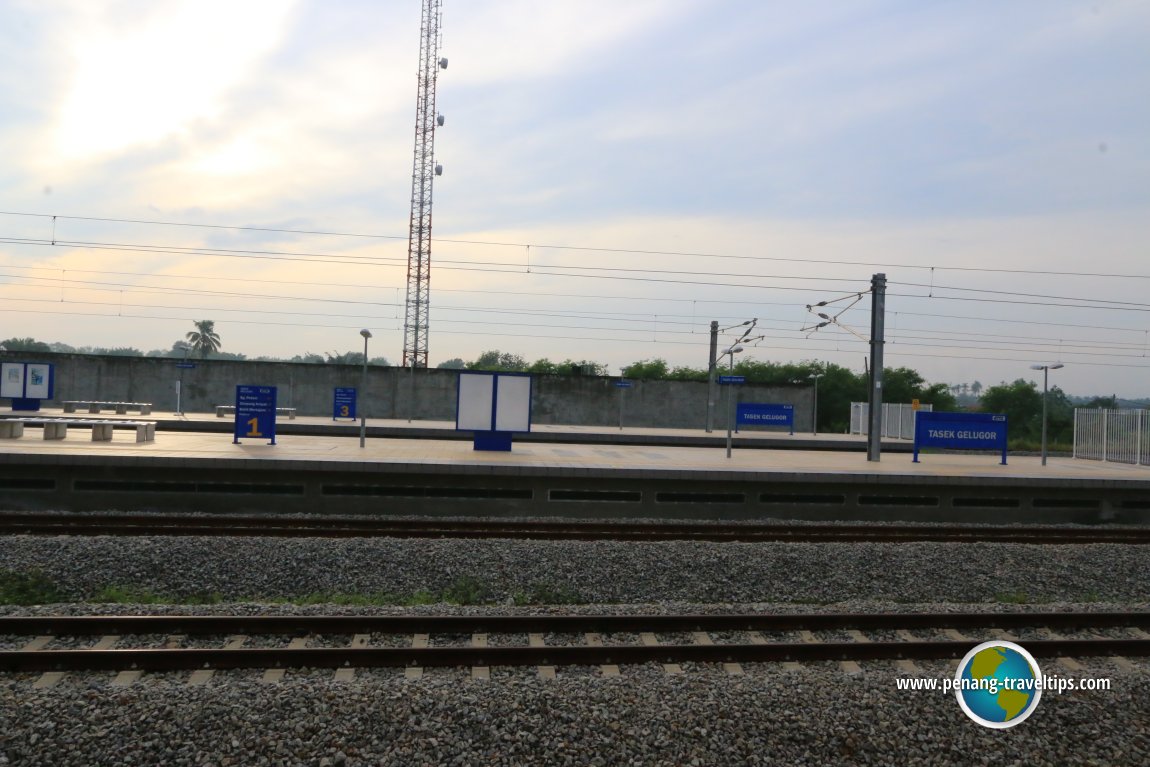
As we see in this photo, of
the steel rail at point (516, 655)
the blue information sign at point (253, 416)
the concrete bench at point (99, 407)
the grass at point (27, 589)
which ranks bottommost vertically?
the grass at point (27, 589)

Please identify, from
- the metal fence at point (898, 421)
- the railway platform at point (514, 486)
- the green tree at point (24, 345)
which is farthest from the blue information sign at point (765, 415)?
the green tree at point (24, 345)

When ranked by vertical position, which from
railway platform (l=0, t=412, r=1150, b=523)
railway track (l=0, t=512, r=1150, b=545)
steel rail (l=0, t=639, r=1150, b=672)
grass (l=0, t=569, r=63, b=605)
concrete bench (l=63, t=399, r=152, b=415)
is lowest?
grass (l=0, t=569, r=63, b=605)

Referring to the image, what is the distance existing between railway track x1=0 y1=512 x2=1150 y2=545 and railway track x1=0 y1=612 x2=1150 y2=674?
4784mm

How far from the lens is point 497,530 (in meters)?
14.3

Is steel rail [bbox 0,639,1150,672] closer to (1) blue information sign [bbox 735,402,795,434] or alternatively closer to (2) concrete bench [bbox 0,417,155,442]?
(2) concrete bench [bbox 0,417,155,442]

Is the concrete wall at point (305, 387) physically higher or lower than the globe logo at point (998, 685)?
higher

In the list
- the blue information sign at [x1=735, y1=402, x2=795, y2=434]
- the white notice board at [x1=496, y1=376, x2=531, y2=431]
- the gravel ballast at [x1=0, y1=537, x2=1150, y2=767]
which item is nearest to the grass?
the gravel ballast at [x1=0, y1=537, x2=1150, y2=767]

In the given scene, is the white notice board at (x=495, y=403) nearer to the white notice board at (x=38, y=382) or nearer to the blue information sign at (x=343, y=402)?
the blue information sign at (x=343, y=402)

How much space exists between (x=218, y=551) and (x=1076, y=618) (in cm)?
1078

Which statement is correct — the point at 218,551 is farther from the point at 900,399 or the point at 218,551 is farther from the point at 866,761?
the point at 900,399

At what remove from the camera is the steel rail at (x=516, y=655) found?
291 inches

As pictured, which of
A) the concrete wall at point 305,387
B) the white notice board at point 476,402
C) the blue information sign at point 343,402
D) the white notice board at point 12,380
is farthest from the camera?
the concrete wall at point 305,387

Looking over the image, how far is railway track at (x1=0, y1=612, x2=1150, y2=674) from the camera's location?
7500 millimetres

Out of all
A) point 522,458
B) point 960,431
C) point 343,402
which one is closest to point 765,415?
point 960,431
